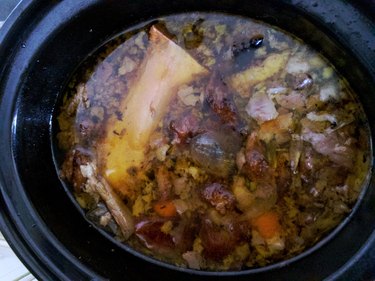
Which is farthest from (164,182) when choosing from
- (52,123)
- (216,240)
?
(52,123)

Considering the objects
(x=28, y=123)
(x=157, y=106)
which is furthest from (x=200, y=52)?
(x=28, y=123)

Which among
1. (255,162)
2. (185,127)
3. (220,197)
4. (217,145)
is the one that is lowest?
(220,197)

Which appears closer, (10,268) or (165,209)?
(165,209)

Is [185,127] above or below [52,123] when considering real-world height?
below

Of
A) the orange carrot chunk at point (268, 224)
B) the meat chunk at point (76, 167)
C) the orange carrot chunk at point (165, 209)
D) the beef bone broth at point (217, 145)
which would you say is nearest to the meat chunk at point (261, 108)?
the beef bone broth at point (217, 145)

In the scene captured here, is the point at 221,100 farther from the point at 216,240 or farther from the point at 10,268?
the point at 10,268

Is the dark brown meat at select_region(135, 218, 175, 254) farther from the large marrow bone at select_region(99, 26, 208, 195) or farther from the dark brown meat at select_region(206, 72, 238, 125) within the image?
the dark brown meat at select_region(206, 72, 238, 125)
